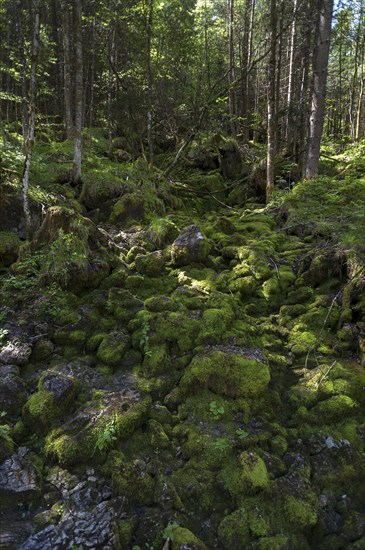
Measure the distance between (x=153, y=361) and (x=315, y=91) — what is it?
10736mm

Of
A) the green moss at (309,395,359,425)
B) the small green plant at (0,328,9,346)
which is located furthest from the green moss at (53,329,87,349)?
the green moss at (309,395,359,425)

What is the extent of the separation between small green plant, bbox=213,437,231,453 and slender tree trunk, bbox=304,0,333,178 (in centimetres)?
1041

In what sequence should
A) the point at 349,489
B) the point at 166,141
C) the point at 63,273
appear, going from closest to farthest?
the point at 349,489, the point at 63,273, the point at 166,141

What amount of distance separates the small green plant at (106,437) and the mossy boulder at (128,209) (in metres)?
7.33

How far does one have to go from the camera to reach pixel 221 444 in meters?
4.74

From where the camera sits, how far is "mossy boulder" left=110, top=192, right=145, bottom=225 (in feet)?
37.1

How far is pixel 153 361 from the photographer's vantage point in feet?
20.2

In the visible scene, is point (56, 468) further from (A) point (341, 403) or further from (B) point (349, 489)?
(A) point (341, 403)

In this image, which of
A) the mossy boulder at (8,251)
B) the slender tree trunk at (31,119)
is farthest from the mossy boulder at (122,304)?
the slender tree trunk at (31,119)

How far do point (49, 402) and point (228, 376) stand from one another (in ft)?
8.41

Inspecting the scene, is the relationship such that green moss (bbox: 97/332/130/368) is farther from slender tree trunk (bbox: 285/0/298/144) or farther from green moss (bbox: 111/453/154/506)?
slender tree trunk (bbox: 285/0/298/144)

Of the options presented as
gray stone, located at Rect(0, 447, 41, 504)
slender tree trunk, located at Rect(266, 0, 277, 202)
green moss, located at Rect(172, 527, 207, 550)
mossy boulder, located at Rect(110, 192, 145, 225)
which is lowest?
green moss, located at Rect(172, 527, 207, 550)

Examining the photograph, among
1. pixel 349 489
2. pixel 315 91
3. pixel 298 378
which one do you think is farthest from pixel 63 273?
pixel 315 91

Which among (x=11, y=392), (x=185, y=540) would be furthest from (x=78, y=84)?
(x=185, y=540)
